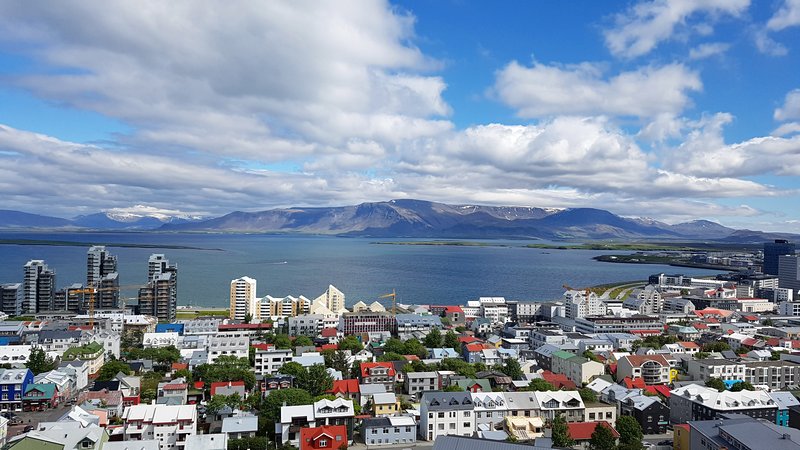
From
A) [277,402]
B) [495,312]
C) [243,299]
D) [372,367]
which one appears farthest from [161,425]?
[495,312]

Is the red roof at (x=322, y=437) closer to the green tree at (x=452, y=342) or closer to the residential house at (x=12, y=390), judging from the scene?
the residential house at (x=12, y=390)

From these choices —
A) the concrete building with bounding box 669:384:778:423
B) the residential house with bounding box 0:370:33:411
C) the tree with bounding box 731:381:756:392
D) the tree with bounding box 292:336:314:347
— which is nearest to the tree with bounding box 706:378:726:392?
the tree with bounding box 731:381:756:392

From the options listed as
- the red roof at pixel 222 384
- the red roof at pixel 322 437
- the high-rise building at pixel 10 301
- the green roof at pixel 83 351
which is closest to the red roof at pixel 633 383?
the red roof at pixel 322 437

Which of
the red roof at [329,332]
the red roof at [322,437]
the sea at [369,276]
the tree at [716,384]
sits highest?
the tree at [716,384]

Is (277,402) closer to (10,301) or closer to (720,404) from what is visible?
(720,404)

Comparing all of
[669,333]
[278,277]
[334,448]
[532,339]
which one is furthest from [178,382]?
[278,277]

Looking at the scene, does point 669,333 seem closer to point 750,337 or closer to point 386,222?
point 750,337
